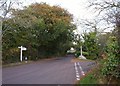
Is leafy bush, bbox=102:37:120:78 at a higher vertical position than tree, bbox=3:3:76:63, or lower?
lower

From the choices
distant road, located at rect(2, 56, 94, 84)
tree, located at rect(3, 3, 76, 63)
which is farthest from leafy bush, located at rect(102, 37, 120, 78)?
tree, located at rect(3, 3, 76, 63)

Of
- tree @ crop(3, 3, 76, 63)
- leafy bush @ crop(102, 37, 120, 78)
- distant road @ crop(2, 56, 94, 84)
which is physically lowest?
distant road @ crop(2, 56, 94, 84)

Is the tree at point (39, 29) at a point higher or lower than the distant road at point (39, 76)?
higher

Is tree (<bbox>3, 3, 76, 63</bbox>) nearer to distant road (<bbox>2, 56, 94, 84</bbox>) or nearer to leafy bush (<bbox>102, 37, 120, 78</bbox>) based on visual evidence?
distant road (<bbox>2, 56, 94, 84</bbox>)

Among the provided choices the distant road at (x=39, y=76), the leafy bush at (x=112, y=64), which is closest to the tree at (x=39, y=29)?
the distant road at (x=39, y=76)

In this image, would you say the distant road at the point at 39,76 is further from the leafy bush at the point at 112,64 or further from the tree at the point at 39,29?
the tree at the point at 39,29

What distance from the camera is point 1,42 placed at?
29484 millimetres

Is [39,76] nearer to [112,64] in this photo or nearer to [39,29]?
[112,64]

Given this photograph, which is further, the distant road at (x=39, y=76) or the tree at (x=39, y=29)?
the tree at (x=39, y=29)

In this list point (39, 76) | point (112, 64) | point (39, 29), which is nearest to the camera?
point (112, 64)

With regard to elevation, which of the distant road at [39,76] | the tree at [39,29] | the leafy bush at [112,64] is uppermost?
the tree at [39,29]

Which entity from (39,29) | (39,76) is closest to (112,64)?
(39,76)

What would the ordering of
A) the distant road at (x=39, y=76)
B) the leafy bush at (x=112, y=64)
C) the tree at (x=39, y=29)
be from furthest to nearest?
the tree at (x=39, y=29)
the distant road at (x=39, y=76)
the leafy bush at (x=112, y=64)

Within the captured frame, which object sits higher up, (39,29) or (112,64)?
(39,29)
